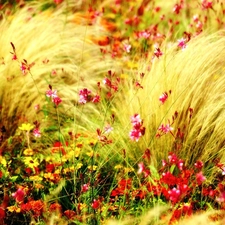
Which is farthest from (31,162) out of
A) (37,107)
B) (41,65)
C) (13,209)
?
(41,65)

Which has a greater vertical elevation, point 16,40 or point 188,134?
point 16,40

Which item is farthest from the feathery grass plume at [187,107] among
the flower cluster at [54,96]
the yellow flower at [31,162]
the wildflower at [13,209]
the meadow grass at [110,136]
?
the wildflower at [13,209]

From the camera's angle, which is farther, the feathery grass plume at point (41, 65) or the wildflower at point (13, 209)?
the feathery grass plume at point (41, 65)

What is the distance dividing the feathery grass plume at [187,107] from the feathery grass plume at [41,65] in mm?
558

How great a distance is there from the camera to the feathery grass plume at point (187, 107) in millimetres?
3092

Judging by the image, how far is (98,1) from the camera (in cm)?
627

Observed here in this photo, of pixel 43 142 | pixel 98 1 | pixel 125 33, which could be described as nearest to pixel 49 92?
pixel 43 142

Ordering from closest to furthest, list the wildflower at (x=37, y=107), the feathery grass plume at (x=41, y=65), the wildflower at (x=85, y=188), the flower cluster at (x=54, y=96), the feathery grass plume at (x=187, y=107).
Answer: the wildflower at (x=85, y=188)
the flower cluster at (x=54, y=96)
the feathery grass plume at (x=187, y=107)
the wildflower at (x=37, y=107)
the feathery grass plume at (x=41, y=65)

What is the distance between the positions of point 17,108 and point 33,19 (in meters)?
1.11

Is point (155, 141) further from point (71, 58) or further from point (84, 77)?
point (71, 58)

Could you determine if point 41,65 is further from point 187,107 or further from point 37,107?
point 187,107

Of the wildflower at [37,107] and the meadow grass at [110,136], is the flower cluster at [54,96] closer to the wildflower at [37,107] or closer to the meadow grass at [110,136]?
the meadow grass at [110,136]

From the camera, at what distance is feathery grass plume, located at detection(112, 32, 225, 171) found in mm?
3092

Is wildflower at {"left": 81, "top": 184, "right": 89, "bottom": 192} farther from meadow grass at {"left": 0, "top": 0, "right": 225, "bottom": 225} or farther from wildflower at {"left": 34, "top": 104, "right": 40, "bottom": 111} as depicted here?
wildflower at {"left": 34, "top": 104, "right": 40, "bottom": 111}
